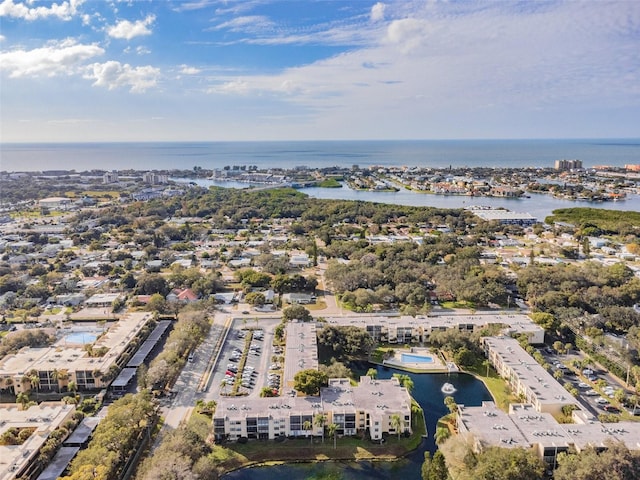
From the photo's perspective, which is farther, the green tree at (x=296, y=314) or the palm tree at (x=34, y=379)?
the green tree at (x=296, y=314)

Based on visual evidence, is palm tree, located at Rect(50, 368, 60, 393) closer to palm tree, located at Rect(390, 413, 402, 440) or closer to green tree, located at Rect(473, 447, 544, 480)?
palm tree, located at Rect(390, 413, 402, 440)

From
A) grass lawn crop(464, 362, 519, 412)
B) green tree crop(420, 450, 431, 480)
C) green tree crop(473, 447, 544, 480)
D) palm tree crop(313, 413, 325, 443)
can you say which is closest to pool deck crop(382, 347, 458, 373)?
grass lawn crop(464, 362, 519, 412)

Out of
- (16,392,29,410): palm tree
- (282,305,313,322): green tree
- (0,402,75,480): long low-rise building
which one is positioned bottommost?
(16,392,29,410): palm tree

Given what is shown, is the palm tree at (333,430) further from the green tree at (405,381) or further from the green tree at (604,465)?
the green tree at (604,465)

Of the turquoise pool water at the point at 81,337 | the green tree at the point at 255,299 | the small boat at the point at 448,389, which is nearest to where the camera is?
the small boat at the point at 448,389

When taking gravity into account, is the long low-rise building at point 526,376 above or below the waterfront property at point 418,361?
above

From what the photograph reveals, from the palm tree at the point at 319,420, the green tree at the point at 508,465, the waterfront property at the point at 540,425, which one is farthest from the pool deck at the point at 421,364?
the green tree at the point at 508,465

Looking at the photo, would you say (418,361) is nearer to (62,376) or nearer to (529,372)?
(529,372)

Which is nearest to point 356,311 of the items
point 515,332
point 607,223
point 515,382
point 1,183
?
point 515,332
